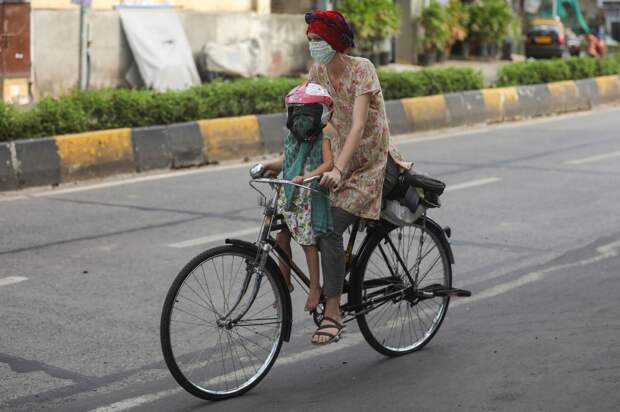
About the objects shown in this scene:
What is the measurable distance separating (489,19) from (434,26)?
320 centimetres

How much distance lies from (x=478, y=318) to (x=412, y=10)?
2336 cm

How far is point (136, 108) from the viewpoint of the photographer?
12.8m

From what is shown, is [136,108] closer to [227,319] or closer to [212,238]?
[212,238]

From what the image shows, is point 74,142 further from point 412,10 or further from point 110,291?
point 412,10

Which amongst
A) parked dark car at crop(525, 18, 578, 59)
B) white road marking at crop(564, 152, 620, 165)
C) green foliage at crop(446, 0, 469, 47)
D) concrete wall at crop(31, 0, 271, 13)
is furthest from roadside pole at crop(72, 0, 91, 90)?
parked dark car at crop(525, 18, 578, 59)

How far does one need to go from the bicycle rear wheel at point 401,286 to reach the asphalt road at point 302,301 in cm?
10

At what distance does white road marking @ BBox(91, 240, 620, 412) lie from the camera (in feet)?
16.8

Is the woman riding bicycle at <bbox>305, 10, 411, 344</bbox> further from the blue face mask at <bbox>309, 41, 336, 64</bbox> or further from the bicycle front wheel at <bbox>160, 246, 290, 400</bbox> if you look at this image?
the bicycle front wheel at <bbox>160, 246, 290, 400</bbox>

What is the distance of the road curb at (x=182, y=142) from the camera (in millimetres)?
11203

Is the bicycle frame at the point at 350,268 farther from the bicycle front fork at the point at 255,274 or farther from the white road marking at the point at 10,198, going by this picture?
the white road marking at the point at 10,198

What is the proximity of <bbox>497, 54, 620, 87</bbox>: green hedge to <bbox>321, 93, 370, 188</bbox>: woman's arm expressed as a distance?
1460cm

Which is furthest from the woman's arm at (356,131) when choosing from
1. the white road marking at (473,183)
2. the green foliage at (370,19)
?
the green foliage at (370,19)

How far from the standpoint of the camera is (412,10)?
2927 centimetres

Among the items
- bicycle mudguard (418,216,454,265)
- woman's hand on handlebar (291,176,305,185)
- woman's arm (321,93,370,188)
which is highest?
woman's arm (321,93,370,188)
